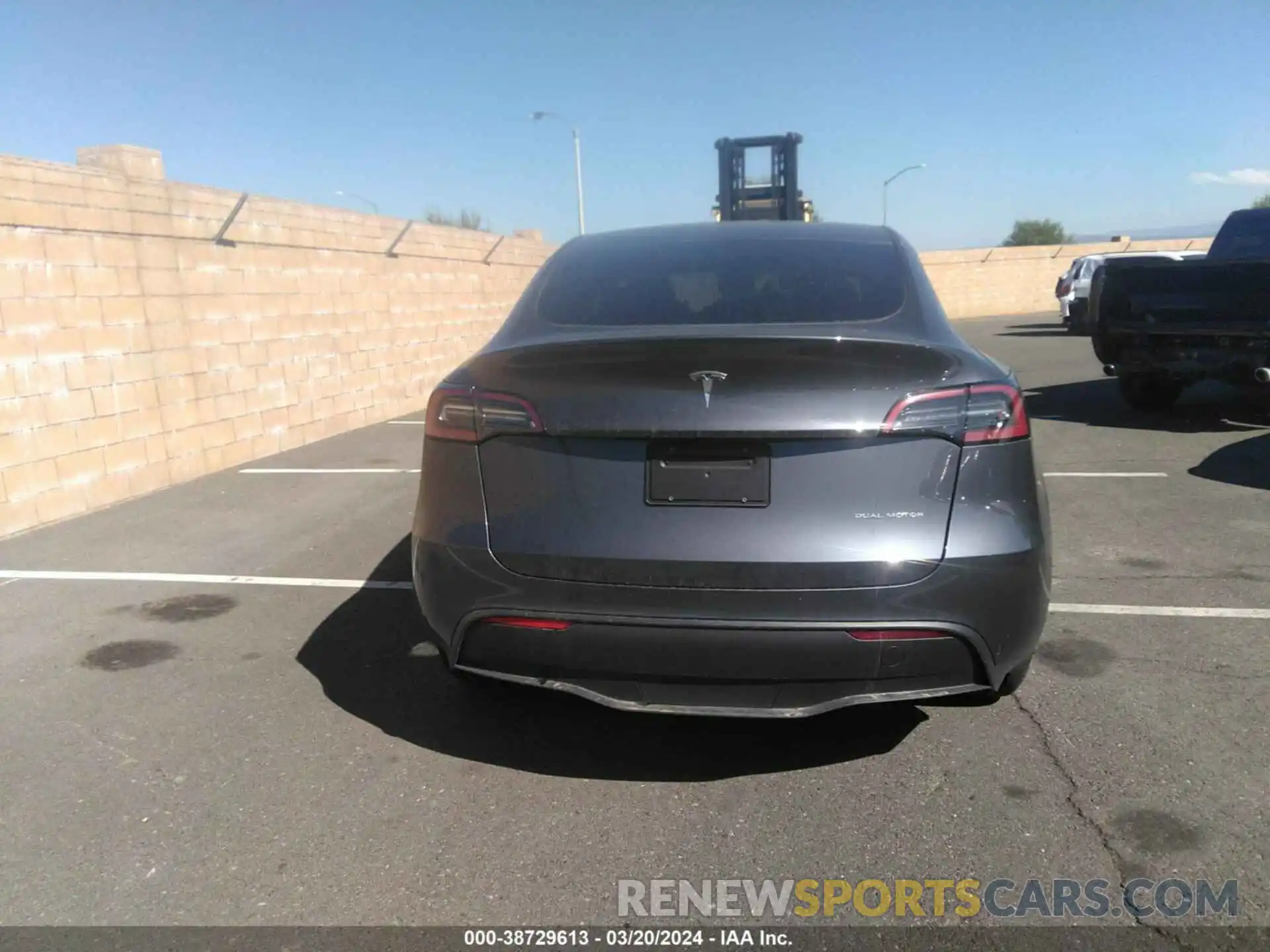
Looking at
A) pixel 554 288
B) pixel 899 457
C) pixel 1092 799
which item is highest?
pixel 554 288

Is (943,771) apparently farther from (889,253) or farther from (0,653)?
(0,653)

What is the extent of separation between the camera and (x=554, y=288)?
3.67 meters

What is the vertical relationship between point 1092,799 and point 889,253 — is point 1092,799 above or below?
below

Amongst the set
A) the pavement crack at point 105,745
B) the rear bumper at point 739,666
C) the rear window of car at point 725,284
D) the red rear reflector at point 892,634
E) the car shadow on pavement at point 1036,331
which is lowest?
the car shadow on pavement at point 1036,331

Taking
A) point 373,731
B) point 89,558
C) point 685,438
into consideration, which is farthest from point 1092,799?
point 89,558

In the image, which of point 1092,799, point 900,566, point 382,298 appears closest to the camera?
point 900,566

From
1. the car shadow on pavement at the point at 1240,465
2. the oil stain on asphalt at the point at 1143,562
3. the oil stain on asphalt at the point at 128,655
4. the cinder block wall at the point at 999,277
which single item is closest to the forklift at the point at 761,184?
the car shadow on pavement at the point at 1240,465

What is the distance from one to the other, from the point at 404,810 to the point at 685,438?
1436mm

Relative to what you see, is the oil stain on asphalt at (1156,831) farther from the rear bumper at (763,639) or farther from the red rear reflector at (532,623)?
the red rear reflector at (532,623)

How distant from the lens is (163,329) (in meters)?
8.02

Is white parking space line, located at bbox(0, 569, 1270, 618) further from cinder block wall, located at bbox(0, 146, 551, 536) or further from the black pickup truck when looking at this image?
the black pickup truck

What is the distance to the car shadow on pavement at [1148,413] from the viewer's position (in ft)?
32.1

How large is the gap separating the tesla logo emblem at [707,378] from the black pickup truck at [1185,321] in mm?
8023

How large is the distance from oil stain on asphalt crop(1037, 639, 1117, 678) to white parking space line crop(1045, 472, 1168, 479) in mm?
3638
